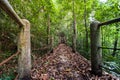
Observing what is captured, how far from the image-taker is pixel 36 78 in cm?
240

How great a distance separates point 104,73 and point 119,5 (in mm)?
9136

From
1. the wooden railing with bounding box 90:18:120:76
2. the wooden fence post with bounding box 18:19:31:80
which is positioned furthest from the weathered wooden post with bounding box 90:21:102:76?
the wooden fence post with bounding box 18:19:31:80

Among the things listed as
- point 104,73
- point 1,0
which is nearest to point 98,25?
point 104,73

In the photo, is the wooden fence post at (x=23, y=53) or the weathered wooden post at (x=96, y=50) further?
the weathered wooden post at (x=96, y=50)

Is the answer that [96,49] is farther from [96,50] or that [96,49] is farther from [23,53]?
[23,53]

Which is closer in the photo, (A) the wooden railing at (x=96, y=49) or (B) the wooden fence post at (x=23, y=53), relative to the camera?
(B) the wooden fence post at (x=23, y=53)

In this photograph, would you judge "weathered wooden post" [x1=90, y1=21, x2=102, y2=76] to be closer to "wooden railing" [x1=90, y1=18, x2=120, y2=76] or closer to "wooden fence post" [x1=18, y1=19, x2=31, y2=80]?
"wooden railing" [x1=90, y1=18, x2=120, y2=76]

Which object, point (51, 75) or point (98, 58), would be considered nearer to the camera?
point (98, 58)

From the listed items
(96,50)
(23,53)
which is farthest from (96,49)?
(23,53)

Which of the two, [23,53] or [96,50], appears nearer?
[23,53]

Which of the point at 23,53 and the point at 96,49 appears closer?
the point at 23,53

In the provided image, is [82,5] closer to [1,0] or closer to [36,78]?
[36,78]

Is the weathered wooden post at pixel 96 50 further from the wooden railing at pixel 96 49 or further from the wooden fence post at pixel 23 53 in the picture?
the wooden fence post at pixel 23 53

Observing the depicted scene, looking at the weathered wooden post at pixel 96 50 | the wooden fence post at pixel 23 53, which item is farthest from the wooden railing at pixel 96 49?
the wooden fence post at pixel 23 53
